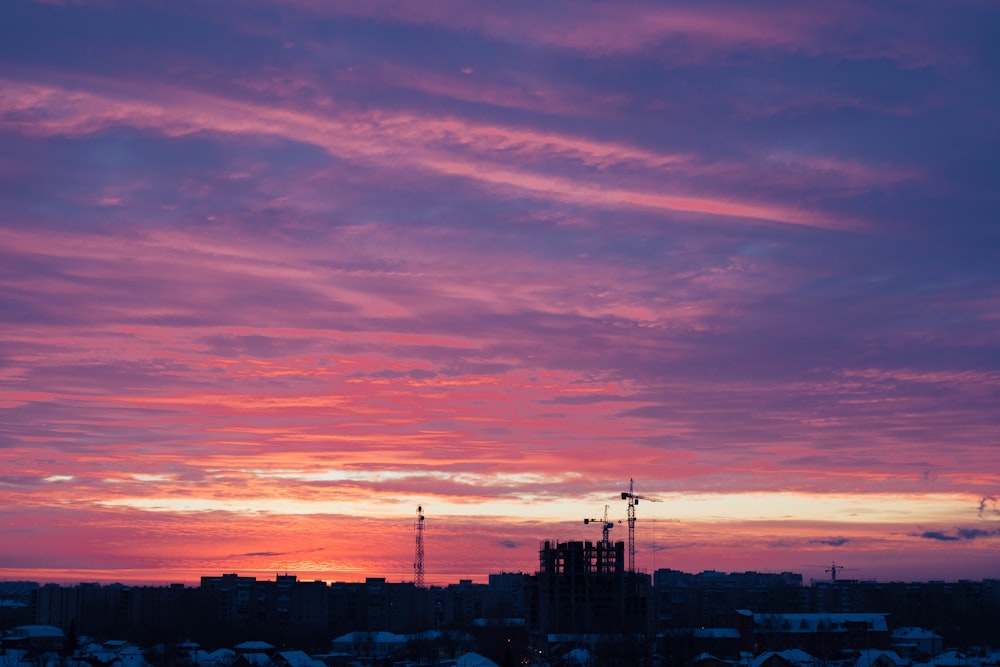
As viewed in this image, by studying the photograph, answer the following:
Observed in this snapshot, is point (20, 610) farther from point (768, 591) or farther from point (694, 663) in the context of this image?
point (694, 663)

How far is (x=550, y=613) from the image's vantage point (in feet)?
485

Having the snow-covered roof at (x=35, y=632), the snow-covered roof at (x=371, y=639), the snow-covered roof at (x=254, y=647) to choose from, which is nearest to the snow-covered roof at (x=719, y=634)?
the snow-covered roof at (x=371, y=639)

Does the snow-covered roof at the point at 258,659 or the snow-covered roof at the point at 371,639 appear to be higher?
the snow-covered roof at the point at 258,659

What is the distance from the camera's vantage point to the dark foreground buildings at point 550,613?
401 feet

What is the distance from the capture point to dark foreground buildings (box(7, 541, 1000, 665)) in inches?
4818

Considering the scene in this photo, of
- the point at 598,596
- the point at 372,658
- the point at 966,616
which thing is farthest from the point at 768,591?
the point at 372,658

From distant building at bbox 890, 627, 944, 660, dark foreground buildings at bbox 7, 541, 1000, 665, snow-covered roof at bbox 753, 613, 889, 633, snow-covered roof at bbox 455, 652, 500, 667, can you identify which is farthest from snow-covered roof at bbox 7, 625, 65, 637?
distant building at bbox 890, 627, 944, 660

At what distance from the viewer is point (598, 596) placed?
150 meters

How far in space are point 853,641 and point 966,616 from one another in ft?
187

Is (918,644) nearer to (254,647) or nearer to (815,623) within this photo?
(815,623)

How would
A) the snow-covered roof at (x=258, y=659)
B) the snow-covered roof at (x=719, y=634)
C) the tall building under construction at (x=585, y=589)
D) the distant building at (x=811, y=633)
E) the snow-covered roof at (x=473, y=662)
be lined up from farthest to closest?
the tall building under construction at (x=585, y=589) < the snow-covered roof at (x=719, y=634) < the distant building at (x=811, y=633) < the snow-covered roof at (x=473, y=662) < the snow-covered roof at (x=258, y=659)

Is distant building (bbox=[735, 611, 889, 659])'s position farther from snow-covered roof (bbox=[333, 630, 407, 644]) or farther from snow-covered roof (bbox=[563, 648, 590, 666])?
snow-covered roof (bbox=[333, 630, 407, 644])

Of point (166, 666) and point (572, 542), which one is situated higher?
point (572, 542)

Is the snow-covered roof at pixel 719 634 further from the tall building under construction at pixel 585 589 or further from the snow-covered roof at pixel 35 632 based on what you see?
the snow-covered roof at pixel 35 632
